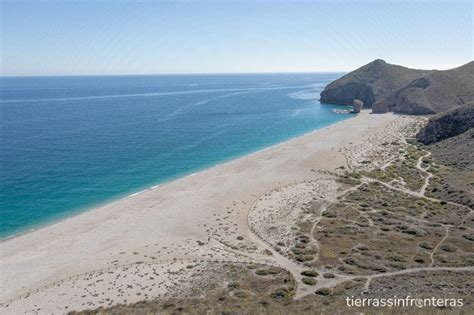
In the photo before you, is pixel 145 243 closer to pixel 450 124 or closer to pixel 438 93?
pixel 450 124

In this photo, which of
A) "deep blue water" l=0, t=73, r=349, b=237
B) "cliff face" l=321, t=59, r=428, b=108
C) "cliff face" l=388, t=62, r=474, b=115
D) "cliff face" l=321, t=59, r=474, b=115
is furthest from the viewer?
"cliff face" l=321, t=59, r=428, b=108

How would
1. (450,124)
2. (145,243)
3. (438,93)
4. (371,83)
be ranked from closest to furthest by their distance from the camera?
(145,243) → (450,124) → (438,93) → (371,83)

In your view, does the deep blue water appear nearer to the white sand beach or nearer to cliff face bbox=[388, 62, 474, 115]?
the white sand beach

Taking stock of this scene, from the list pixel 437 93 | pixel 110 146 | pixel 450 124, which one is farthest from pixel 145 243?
pixel 437 93

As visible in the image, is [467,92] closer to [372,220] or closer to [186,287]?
[372,220]

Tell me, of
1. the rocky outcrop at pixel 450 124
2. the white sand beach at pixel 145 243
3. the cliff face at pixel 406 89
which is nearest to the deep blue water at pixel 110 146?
the white sand beach at pixel 145 243

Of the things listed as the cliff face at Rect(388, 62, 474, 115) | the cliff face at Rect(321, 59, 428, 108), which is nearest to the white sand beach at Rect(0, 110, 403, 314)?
the cliff face at Rect(388, 62, 474, 115)
